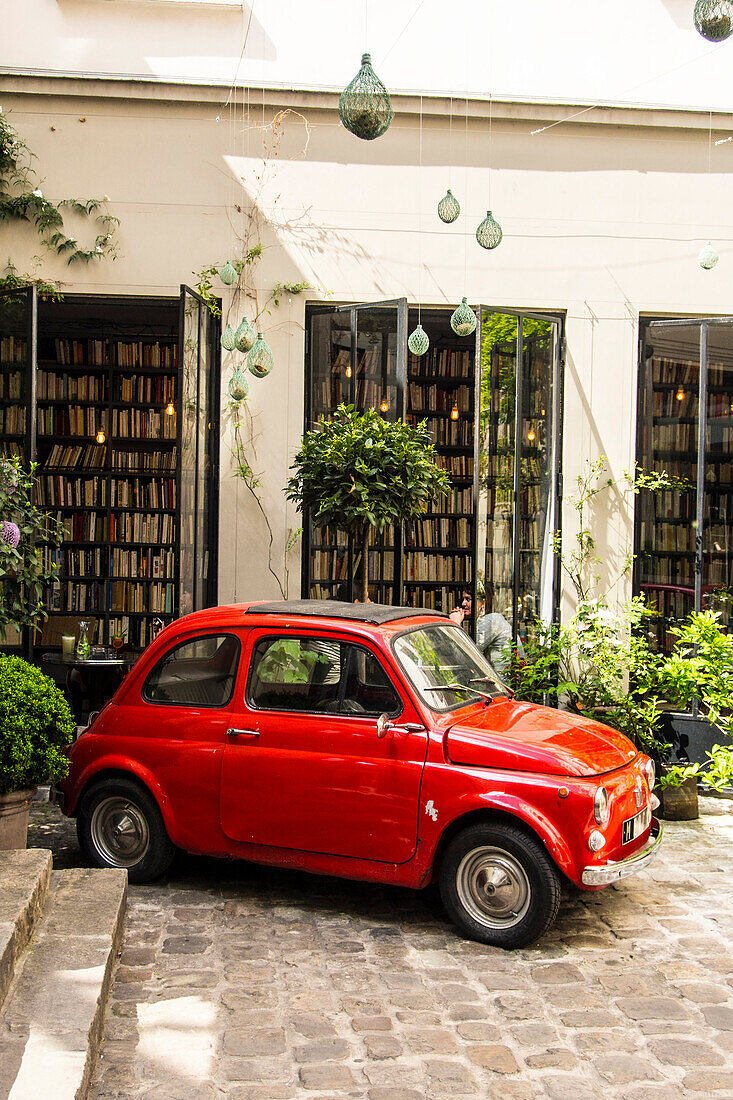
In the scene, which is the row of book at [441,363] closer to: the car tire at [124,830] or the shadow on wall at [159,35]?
the shadow on wall at [159,35]

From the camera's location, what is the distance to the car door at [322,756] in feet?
15.7

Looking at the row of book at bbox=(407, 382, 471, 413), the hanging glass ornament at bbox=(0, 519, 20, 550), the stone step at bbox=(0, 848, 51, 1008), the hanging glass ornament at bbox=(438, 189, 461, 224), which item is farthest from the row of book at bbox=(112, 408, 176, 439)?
→ the stone step at bbox=(0, 848, 51, 1008)

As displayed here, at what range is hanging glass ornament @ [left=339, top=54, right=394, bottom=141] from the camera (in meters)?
5.98

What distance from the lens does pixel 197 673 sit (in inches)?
216

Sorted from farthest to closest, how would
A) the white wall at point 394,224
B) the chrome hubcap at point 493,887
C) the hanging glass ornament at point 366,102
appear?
the white wall at point 394,224 → the hanging glass ornament at point 366,102 → the chrome hubcap at point 493,887

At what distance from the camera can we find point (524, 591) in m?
9.24

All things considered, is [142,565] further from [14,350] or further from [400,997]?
[400,997]

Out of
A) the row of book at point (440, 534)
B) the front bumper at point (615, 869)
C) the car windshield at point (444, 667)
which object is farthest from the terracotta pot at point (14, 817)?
the row of book at point (440, 534)

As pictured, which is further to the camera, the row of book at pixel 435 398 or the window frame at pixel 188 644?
the row of book at pixel 435 398

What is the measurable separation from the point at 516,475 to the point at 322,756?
4822 mm

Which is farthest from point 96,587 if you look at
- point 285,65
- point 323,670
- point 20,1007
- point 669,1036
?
point 669,1036

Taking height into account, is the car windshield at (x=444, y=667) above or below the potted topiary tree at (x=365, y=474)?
below

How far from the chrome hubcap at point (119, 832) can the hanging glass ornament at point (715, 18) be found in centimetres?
534

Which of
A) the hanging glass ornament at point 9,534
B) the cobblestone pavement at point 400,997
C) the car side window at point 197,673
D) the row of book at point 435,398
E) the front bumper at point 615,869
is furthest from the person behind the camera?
the row of book at point 435,398
